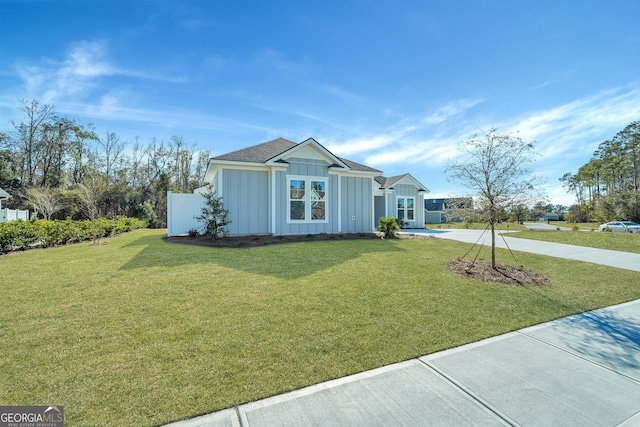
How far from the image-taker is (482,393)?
2328 mm

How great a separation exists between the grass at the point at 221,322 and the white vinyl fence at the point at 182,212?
22.2 ft

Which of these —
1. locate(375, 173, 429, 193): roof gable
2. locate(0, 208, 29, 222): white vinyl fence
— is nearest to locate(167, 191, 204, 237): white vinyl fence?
locate(0, 208, 29, 222): white vinyl fence

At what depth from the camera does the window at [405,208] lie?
23.7m

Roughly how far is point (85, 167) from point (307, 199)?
30.8 metres

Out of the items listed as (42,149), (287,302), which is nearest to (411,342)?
(287,302)

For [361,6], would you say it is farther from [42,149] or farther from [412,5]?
[42,149]

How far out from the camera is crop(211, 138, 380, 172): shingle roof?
11711mm

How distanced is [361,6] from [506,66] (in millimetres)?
5552

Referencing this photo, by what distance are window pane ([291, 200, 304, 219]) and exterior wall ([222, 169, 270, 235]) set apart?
115 cm

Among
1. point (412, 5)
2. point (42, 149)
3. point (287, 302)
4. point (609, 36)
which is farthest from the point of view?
point (42, 149)

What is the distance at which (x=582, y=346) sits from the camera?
10.5ft

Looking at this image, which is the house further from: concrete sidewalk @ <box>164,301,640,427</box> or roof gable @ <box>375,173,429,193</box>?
concrete sidewalk @ <box>164,301,640,427</box>

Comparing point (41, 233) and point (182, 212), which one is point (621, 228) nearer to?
point (182, 212)

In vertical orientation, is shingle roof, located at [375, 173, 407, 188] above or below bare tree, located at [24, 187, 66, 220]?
above
